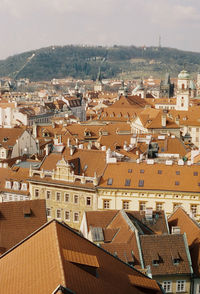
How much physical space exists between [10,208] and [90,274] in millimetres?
17460

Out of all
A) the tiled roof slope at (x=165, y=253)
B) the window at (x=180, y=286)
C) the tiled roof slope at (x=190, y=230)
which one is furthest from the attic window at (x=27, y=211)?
the window at (x=180, y=286)

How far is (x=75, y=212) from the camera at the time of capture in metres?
48.6

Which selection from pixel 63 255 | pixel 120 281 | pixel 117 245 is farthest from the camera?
pixel 117 245

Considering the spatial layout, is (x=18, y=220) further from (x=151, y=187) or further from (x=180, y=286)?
(x=151, y=187)

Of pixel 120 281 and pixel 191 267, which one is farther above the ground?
pixel 120 281

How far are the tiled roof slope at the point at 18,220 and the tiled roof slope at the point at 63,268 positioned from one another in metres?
11.5

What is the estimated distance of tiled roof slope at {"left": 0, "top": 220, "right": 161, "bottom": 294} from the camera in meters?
18.3

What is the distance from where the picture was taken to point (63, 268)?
18.4 meters

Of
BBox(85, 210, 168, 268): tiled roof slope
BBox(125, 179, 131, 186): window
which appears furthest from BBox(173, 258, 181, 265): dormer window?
BBox(125, 179, 131, 186): window

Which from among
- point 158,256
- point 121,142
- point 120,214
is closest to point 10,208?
point 120,214

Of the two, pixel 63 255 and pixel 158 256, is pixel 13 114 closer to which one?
pixel 158 256

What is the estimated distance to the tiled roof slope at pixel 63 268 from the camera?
60.0 feet

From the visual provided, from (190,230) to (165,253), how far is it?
12.9ft

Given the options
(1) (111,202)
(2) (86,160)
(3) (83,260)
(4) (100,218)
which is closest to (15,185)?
(2) (86,160)
